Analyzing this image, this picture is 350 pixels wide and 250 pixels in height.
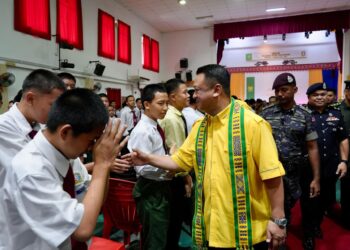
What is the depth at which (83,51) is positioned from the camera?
7.64 metres

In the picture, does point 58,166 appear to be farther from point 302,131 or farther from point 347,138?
point 347,138

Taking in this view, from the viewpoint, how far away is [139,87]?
10.5m

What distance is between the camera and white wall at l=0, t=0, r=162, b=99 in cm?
561

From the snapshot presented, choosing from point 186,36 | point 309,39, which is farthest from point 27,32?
point 309,39

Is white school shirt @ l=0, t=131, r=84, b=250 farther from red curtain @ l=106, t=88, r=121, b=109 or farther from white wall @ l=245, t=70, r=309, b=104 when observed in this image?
white wall @ l=245, t=70, r=309, b=104

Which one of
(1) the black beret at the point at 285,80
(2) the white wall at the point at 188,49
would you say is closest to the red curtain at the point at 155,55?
(2) the white wall at the point at 188,49

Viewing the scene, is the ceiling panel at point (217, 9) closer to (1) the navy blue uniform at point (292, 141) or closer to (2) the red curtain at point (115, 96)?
(2) the red curtain at point (115, 96)

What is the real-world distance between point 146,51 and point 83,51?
12.8ft

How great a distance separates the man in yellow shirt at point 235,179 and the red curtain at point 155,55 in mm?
10344

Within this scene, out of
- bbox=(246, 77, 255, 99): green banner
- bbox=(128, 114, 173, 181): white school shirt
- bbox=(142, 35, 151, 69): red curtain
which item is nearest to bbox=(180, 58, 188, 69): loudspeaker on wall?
bbox=(142, 35, 151, 69): red curtain

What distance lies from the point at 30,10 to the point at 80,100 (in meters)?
6.00

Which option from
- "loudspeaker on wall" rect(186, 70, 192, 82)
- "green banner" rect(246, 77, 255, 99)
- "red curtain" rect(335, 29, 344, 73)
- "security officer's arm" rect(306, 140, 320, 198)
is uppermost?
"red curtain" rect(335, 29, 344, 73)

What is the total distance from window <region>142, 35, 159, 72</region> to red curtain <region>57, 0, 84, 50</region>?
3.74 meters

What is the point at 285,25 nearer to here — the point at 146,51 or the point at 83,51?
the point at 146,51
